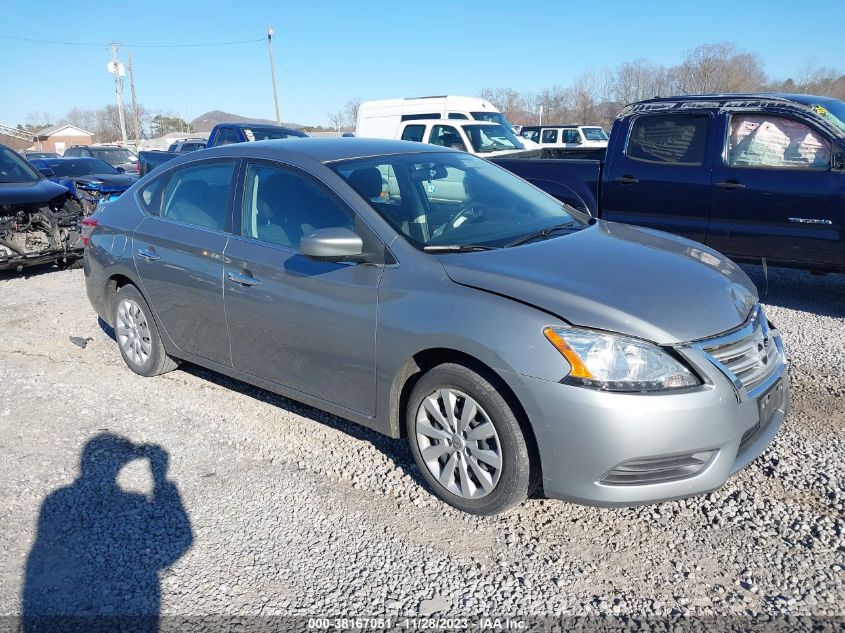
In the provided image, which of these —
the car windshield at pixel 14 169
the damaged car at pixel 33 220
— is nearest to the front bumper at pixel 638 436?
the damaged car at pixel 33 220

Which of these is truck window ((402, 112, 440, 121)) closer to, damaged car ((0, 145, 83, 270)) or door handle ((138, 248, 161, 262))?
damaged car ((0, 145, 83, 270))

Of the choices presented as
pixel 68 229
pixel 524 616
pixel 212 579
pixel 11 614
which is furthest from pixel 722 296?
pixel 68 229

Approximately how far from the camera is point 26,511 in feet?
11.8

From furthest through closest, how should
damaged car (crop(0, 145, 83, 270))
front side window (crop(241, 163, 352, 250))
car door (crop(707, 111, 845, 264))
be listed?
damaged car (crop(0, 145, 83, 270)), car door (crop(707, 111, 845, 264)), front side window (crop(241, 163, 352, 250))

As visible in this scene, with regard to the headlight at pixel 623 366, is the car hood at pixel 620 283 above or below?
above

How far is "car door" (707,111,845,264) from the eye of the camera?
6121 millimetres

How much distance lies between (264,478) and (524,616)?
5.63 ft

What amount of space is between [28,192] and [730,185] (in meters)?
8.18

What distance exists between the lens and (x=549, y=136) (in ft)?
88.5

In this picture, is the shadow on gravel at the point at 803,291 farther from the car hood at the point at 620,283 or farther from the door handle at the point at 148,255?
the door handle at the point at 148,255

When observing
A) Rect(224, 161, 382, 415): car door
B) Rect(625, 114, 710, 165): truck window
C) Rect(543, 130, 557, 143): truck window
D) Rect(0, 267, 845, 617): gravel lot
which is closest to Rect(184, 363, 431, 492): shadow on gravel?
Rect(0, 267, 845, 617): gravel lot

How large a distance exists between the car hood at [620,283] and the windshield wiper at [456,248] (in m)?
0.08

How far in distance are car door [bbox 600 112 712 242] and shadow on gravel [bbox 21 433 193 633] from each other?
5.18 metres

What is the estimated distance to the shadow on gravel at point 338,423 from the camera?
3.90 m
